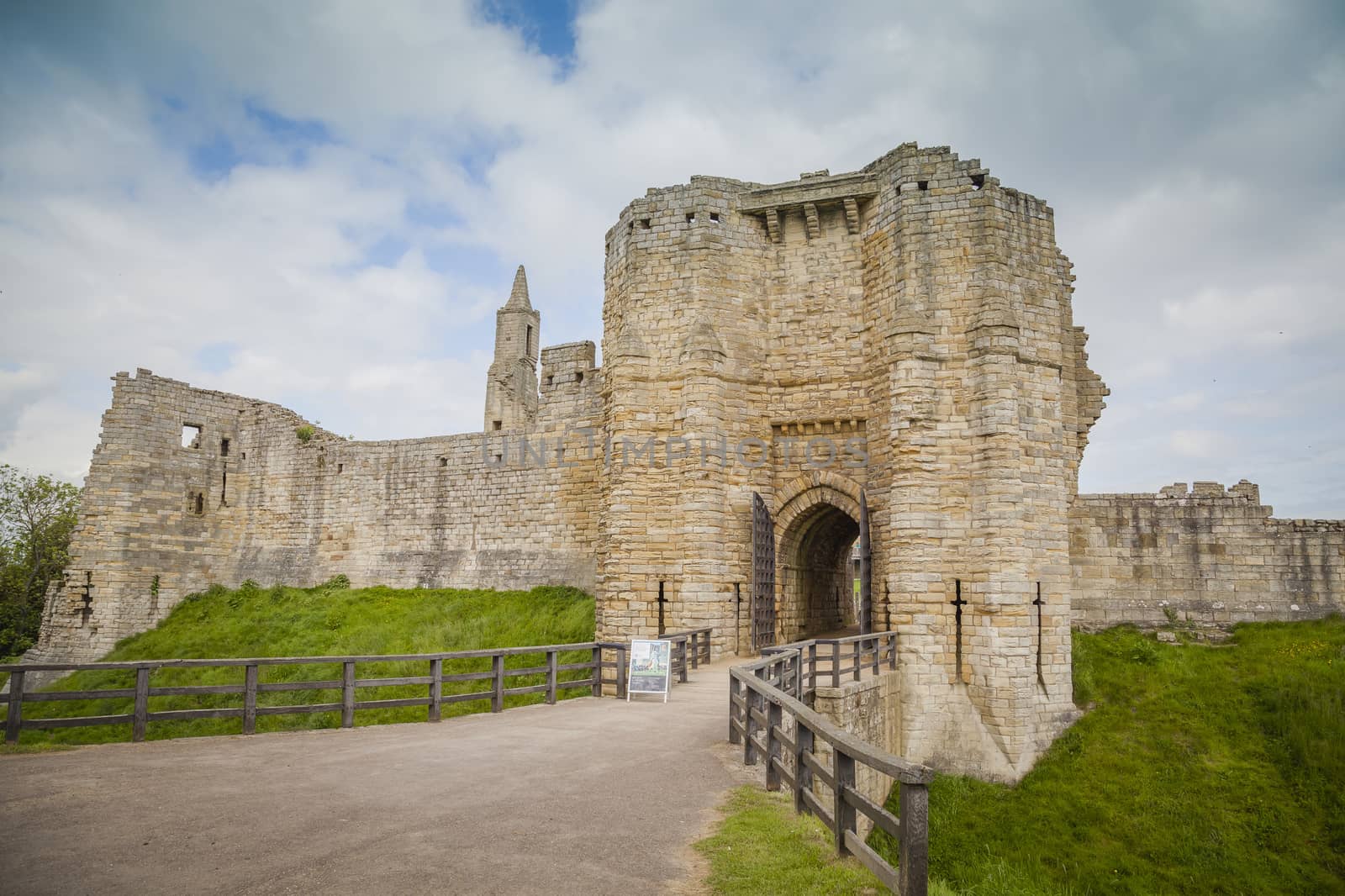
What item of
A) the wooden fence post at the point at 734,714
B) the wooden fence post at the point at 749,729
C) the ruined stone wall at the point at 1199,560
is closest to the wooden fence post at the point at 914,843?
the wooden fence post at the point at 749,729

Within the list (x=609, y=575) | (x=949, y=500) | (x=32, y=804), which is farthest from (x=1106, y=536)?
(x=32, y=804)

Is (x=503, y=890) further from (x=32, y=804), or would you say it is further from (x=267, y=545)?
(x=267, y=545)

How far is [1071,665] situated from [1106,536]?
3.91 meters

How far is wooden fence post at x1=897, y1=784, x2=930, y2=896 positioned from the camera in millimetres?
4137

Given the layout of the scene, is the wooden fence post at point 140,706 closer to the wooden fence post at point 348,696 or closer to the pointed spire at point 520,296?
the wooden fence post at point 348,696

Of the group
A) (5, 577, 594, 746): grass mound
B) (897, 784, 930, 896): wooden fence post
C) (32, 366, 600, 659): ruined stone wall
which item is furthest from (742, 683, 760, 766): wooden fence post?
(32, 366, 600, 659): ruined stone wall

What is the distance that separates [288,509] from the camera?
27094 mm

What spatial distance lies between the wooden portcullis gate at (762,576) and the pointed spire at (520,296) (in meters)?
24.9

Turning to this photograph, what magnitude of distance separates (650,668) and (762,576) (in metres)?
5.19

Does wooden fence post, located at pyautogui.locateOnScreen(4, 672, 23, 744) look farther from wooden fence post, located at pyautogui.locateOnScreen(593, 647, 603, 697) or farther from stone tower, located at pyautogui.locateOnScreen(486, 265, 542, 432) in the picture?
stone tower, located at pyautogui.locateOnScreen(486, 265, 542, 432)

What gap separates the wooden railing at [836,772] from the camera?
164 inches

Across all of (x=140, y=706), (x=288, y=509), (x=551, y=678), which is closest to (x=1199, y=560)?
(x=551, y=678)

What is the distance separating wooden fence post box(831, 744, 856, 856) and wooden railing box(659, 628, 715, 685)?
24.1 feet

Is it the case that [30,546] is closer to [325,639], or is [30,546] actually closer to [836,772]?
[325,639]
